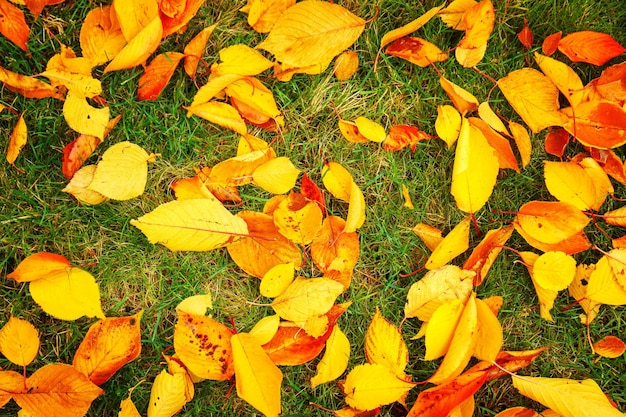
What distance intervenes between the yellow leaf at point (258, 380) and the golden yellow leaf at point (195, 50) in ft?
2.67

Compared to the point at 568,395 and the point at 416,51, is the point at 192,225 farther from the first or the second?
the point at 568,395

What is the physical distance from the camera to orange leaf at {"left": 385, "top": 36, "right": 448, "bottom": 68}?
1.76m

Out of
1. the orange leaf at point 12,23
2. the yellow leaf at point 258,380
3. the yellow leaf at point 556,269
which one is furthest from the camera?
the yellow leaf at point 556,269

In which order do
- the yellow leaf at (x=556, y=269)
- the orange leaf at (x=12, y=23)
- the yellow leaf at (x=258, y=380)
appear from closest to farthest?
the yellow leaf at (x=258, y=380) < the orange leaf at (x=12, y=23) < the yellow leaf at (x=556, y=269)

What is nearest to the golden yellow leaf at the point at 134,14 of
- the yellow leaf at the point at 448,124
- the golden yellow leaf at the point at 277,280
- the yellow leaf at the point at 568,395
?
the golden yellow leaf at the point at 277,280

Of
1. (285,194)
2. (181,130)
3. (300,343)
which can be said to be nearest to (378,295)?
(300,343)

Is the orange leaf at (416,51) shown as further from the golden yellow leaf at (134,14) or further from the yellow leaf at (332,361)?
the yellow leaf at (332,361)

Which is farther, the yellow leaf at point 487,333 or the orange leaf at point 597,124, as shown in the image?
the orange leaf at point 597,124

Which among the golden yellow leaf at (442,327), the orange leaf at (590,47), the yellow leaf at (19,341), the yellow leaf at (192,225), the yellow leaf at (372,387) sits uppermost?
the orange leaf at (590,47)

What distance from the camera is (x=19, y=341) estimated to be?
5.23ft

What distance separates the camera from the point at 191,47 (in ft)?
5.51

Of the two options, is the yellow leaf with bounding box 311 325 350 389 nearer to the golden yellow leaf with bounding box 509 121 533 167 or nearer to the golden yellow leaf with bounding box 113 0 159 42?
the golden yellow leaf with bounding box 509 121 533 167

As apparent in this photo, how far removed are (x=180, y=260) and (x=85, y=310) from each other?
0.29 meters

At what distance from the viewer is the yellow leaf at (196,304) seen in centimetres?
164
